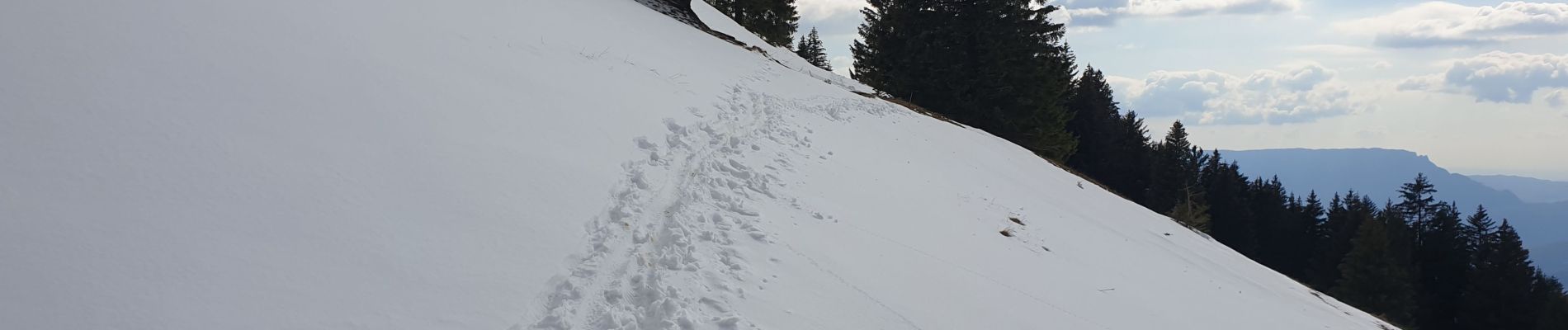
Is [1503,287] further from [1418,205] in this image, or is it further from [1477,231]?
[1418,205]

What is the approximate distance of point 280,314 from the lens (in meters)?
3.25

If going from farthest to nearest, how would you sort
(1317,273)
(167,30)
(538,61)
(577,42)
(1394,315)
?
(1317,273), (1394,315), (577,42), (538,61), (167,30)

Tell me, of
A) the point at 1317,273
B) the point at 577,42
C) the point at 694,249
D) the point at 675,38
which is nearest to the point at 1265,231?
the point at 1317,273

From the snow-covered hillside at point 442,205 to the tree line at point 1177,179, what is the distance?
1242 cm

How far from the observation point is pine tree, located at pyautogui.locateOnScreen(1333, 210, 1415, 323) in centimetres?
3969

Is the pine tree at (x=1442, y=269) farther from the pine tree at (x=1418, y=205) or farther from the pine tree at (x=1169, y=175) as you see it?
the pine tree at (x=1169, y=175)

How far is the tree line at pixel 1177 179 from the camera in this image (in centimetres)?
2239

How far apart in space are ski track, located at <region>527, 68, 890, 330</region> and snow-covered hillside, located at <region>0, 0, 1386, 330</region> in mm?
22

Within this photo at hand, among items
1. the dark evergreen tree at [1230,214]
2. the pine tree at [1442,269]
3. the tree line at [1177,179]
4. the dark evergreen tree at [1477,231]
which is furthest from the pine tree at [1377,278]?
the dark evergreen tree at [1230,214]

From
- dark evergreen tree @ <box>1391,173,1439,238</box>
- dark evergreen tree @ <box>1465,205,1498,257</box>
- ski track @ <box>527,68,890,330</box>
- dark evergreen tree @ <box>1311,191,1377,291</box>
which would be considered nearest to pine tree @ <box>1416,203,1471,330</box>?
dark evergreen tree @ <box>1465,205,1498,257</box>

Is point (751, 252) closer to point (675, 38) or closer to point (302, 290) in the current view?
point (302, 290)

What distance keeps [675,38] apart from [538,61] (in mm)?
7223

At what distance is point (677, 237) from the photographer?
5.31 m

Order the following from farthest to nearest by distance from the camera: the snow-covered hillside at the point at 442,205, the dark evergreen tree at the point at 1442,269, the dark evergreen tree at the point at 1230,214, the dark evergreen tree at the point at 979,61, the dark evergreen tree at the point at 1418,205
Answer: the dark evergreen tree at the point at 1230,214
the dark evergreen tree at the point at 1418,205
the dark evergreen tree at the point at 1442,269
the dark evergreen tree at the point at 979,61
the snow-covered hillside at the point at 442,205
